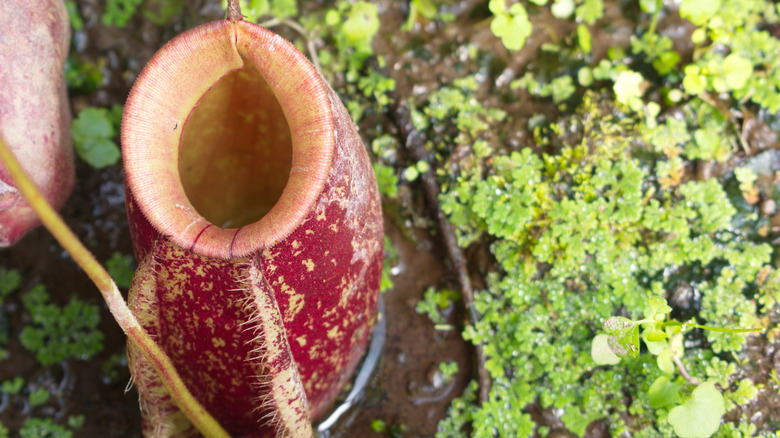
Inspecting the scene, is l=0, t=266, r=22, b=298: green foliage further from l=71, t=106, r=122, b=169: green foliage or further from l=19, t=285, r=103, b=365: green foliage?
l=71, t=106, r=122, b=169: green foliage

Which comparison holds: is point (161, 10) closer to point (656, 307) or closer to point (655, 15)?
point (655, 15)

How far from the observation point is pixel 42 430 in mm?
2445

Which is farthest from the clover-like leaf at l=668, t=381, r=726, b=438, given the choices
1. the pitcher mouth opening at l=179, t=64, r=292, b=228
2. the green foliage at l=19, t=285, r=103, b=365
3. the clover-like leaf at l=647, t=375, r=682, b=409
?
the green foliage at l=19, t=285, r=103, b=365

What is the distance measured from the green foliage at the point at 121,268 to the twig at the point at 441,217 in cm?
137

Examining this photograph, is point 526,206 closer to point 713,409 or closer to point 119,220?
point 713,409

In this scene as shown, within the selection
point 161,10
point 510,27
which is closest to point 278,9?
point 161,10

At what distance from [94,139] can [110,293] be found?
1.64 m

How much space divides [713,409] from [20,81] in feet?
8.09

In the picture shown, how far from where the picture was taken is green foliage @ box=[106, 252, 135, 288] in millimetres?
2607

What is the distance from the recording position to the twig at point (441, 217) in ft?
7.55

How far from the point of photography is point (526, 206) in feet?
7.54

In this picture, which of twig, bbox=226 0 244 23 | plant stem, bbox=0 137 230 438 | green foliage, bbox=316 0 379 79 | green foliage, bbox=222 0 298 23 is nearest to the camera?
plant stem, bbox=0 137 230 438

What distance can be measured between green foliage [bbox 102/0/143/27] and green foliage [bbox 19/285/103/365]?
139cm

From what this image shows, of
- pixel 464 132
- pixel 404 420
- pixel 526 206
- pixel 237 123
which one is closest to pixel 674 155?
pixel 526 206
